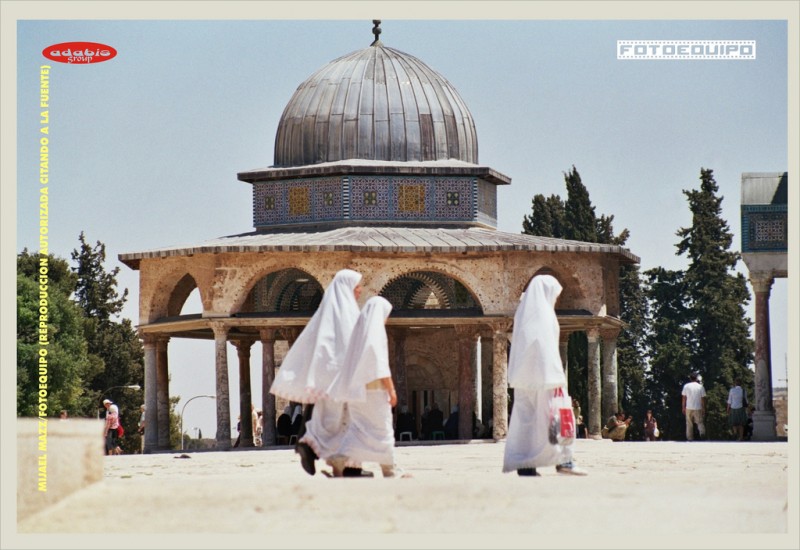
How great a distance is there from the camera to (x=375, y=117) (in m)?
35.0

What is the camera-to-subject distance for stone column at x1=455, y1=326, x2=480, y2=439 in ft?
109

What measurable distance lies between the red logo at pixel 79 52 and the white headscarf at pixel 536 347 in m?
5.74

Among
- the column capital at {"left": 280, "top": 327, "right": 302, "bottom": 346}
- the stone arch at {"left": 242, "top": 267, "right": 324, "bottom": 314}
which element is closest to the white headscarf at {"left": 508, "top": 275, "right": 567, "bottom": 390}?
the stone arch at {"left": 242, "top": 267, "right": 324, "bottom": 314}

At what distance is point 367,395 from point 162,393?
17.3 m

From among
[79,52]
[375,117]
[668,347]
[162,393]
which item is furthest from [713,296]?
[79,52]

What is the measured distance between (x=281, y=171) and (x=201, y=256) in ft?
10.7

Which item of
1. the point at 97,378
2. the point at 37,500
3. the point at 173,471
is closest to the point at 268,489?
the point at 37,500

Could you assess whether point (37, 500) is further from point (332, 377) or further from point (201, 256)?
point (201, 256)

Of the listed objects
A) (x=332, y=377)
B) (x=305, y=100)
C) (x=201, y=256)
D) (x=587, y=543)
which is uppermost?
(x=305, y=100)

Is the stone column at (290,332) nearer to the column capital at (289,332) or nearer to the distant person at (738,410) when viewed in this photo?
the column capital at (289,332)

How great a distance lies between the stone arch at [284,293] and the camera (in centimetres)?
3516

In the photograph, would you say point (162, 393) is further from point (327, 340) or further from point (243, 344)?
point (327, 340)

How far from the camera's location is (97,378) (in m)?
51.1

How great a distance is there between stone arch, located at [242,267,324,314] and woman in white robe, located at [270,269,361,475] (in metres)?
16.5
